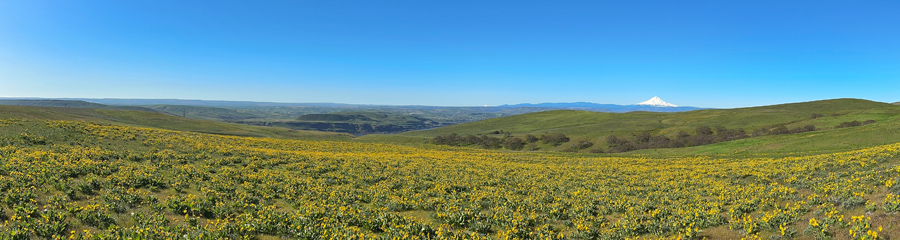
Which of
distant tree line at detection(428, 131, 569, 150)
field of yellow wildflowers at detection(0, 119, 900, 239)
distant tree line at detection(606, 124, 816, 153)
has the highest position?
field of yellow wildflowers at detection(0, 119, 900, 239)

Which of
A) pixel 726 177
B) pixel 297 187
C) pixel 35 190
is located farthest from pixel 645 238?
pixel 35 190

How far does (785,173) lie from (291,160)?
115ft

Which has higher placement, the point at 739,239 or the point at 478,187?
the point at 739,239

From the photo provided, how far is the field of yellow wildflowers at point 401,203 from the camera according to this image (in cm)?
1006

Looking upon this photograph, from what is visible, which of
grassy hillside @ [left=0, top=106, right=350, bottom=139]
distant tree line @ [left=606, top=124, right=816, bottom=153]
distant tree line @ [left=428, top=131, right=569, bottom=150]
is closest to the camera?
distant tree line @ [left=606, top=124, right=816, bottom=153]

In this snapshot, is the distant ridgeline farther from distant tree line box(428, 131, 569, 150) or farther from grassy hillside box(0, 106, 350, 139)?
grassy hillside box(0, 106, 350, 139)

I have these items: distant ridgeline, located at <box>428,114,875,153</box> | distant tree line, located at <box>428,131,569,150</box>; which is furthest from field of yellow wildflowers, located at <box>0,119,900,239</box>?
distant tree line, located at <box>428,131,569,150</box>

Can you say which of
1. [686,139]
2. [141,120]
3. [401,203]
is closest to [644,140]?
[686,139]

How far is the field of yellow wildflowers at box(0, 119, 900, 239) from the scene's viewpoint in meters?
10.1

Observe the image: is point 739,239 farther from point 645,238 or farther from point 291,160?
point 291,160

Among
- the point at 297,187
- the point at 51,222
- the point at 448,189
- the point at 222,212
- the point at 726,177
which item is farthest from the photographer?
the point at 726,177

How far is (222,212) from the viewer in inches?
502

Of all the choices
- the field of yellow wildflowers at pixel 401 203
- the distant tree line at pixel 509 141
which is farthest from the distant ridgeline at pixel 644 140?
the field of yellow wildflowers at pixel 401 203

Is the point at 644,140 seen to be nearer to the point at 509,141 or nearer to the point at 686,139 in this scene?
the point at 686,139
